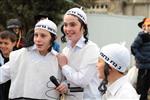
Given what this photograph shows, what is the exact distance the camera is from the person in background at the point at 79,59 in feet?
15.9

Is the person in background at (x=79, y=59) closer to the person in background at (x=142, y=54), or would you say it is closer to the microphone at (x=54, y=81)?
the microphone at (x=54, y=81)

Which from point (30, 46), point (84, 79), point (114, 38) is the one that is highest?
point (30, 46)

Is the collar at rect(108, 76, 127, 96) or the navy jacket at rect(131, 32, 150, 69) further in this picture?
the navy jacket at rect(131, 32, 150, 69)

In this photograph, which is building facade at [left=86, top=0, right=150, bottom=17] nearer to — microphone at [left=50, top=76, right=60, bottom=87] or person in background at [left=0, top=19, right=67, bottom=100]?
person in background at [left=0, top=19, right=67, bottom=100]

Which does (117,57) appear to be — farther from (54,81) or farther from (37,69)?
(37,69)

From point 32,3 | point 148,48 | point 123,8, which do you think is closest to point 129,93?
point 148,48

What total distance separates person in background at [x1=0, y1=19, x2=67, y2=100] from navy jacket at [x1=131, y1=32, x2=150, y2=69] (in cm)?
354

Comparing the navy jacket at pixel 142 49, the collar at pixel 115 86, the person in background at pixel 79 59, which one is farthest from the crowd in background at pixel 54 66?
the navy jacket at pixel 142 49

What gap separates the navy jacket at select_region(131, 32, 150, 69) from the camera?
Result: 8219mm

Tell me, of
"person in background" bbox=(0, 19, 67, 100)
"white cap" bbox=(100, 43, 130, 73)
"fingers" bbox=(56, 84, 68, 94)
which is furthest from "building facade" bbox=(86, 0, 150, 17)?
"white cap" bbox=(100, 43, 130, 73)

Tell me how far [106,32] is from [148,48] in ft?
40.0

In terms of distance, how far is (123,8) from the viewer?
28.4m

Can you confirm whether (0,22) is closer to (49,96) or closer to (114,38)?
(114,38)

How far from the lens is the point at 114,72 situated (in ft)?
12.6
